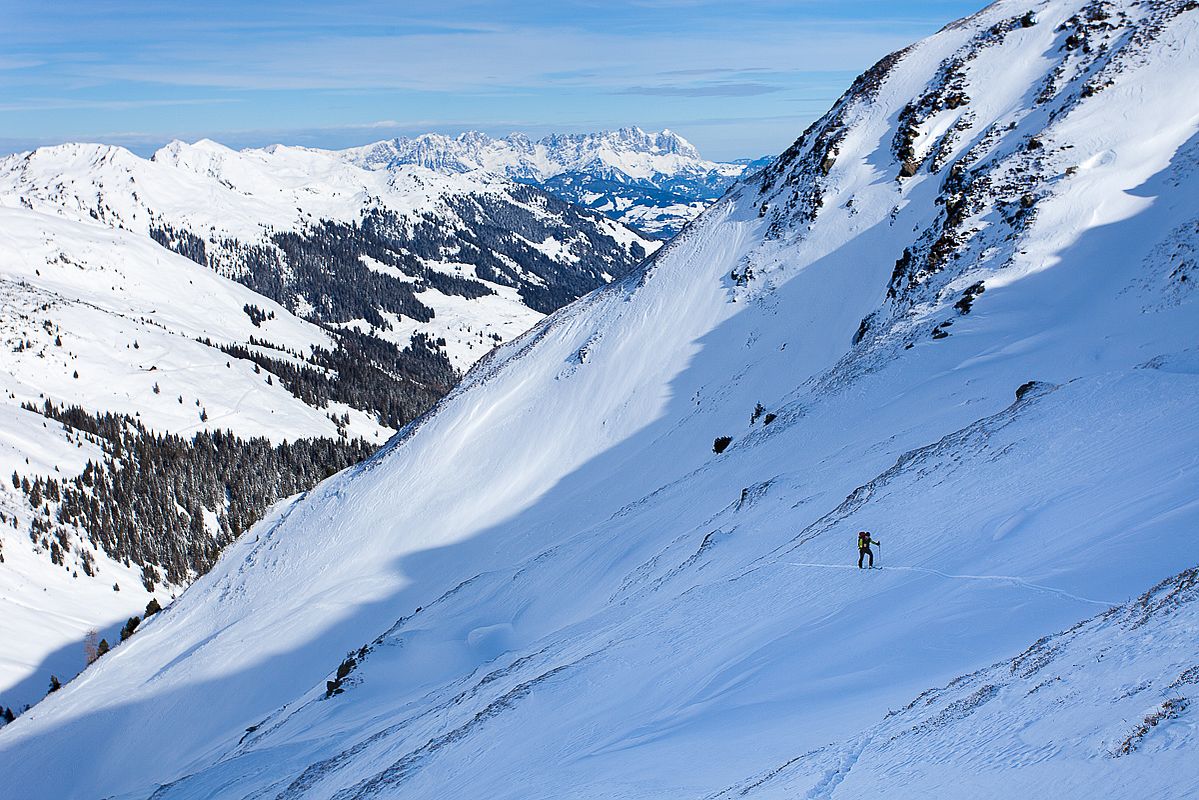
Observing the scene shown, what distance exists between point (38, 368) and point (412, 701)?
18974 cm

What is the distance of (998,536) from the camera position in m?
19.2

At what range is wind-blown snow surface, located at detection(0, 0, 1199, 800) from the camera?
1443cm

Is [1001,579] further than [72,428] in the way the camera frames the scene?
No

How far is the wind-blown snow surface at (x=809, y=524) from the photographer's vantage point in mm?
14430

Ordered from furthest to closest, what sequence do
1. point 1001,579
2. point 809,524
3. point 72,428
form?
point 72,428 < point 809,524 < point 1001,579

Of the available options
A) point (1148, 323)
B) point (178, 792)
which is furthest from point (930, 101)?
point (178, 792)

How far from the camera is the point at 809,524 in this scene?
2789 cm

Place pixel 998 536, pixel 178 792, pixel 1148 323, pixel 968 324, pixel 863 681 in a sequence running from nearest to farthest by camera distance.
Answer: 1. pixel 863 681
2. pixel 998 536
3. pixel 178 792
4. pixel 1148 323
5. pixel 968 324

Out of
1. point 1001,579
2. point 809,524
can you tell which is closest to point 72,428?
point 809,524

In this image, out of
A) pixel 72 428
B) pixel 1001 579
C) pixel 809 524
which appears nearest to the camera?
pixel 1001 579

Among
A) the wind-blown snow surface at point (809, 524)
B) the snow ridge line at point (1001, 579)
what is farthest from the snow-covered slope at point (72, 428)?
the snow ridge line at point (1001, 579)

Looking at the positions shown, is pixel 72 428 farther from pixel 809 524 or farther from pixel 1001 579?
pixel 1001 579

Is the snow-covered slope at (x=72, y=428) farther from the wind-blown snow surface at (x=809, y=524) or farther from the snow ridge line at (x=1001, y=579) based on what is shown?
the snow ridge line at (x=1001, y=579)

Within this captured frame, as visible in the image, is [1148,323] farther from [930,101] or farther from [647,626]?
[930,101]
